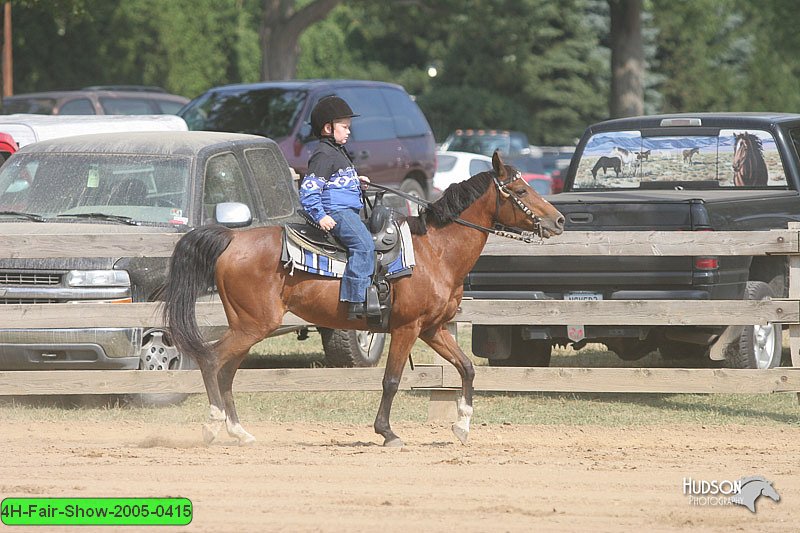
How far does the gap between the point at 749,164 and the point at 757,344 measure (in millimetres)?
1723

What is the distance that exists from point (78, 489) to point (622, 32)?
26.5m

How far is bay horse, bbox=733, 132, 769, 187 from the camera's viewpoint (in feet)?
39.6

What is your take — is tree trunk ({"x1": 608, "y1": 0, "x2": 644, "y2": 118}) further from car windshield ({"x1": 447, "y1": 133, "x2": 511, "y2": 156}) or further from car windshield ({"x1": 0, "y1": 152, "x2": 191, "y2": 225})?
car windshield ({"x1": 0, "y1": 152, "x2": 191, "y2": 225})

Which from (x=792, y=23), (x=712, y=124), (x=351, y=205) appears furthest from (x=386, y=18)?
(x=351, y=205)

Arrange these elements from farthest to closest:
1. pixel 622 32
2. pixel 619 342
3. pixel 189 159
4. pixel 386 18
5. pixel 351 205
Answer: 1. pixel 386 18
2. pixel 622 32
3. pixel 619 342
4. pixel 189 159
5. pixel 351 205

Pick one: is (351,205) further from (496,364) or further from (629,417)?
(496,364)

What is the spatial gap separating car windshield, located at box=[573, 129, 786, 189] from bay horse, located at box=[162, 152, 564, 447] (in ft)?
11.7

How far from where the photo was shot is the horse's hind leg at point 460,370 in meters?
9.07

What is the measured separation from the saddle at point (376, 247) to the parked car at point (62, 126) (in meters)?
5.55

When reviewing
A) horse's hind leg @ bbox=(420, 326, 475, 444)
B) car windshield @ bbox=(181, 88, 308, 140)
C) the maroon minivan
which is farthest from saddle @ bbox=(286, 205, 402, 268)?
car windshield @ bbox=(181, 88, 308, 140)

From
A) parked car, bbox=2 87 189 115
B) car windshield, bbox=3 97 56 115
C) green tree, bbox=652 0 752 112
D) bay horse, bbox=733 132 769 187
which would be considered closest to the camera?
bay horse, bbox=733 132 769 187

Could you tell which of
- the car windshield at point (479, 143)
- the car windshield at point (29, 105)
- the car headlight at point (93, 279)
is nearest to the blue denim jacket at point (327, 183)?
the car headlight at point (93, 279)

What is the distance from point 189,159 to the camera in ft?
35.9

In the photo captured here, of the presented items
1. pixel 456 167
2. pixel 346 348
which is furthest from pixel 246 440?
pixel 456 167
